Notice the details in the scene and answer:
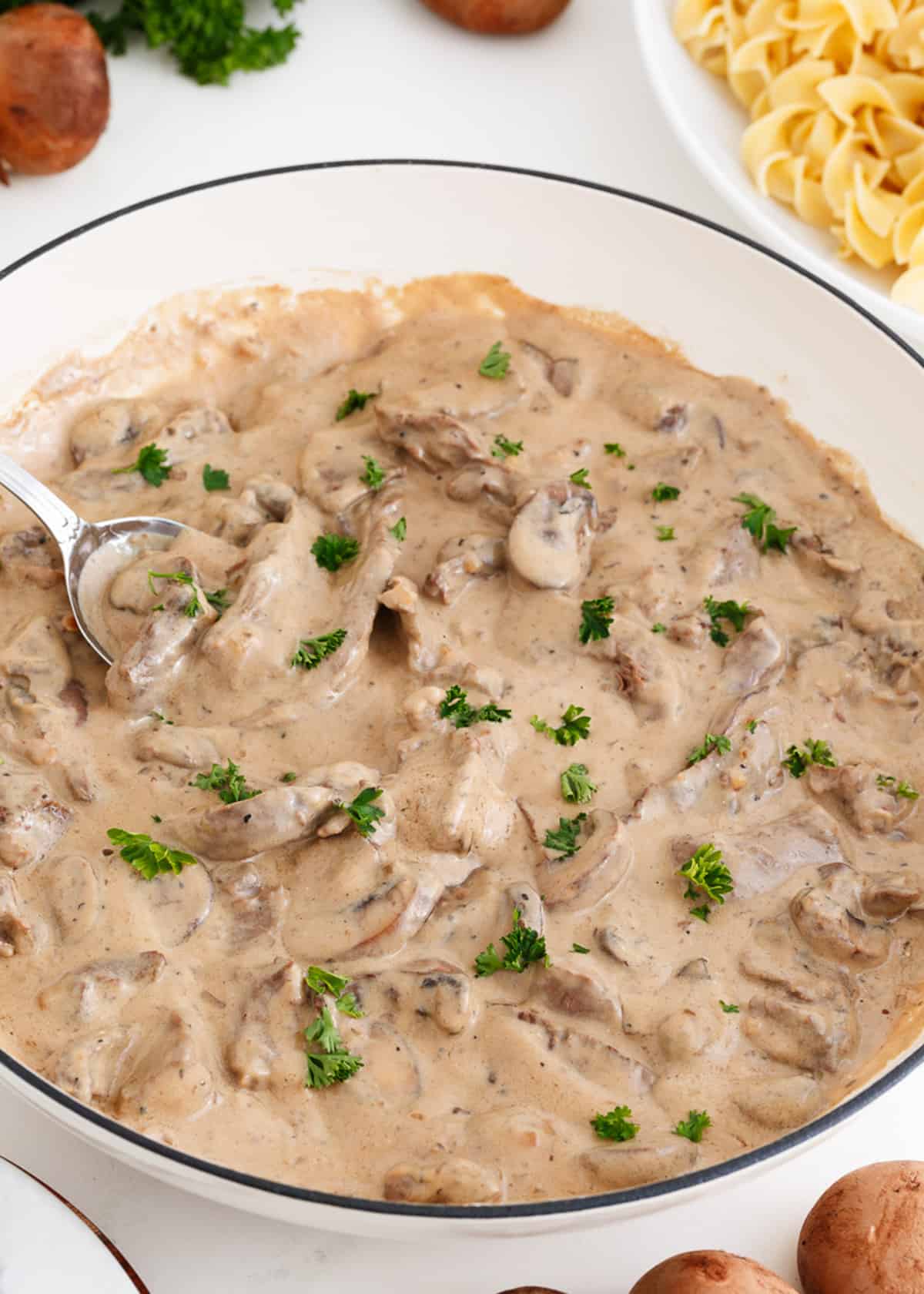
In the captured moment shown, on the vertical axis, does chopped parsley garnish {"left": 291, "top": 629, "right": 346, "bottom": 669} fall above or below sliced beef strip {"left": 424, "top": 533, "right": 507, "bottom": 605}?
below

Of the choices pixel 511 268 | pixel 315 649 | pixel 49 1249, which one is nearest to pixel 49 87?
pixel 511 268

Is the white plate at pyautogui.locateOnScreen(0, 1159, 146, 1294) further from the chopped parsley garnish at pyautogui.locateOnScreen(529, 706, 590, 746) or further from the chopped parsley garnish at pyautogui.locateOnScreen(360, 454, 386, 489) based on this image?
the chopped parsley garnish at pyautogui.locateOnScreen(360, 454, 386, 489)

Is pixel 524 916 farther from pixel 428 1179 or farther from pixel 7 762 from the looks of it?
pixel 7 762

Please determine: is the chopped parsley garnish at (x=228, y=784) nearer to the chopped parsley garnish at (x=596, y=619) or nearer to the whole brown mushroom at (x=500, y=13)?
the chopped parsley garnish at (x=596, y=619)

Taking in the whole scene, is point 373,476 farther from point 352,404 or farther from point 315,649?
point 315,649

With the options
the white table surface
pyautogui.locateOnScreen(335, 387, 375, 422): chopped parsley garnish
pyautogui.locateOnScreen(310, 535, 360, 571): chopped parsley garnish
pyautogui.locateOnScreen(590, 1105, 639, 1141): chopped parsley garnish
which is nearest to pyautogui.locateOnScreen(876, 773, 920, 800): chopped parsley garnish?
pyautogui.locateOnScreen(590, 1105, 639, 1141): chopped parsley garnish

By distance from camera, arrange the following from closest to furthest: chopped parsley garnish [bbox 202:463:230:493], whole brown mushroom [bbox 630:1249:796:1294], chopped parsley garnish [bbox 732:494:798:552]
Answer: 1. whole brown mushroom [bbox 630:1249:796:1294]
2. chopped parsley garnish [bbox 732:494:798:552]
3. chopped parsley garnish [bbox 202:463:230:493]
